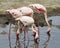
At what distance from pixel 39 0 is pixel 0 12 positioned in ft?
6.81

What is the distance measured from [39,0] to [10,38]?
4.51 m

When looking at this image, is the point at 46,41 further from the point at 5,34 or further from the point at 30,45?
the point at 5,34

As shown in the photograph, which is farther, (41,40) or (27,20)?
(41,40)

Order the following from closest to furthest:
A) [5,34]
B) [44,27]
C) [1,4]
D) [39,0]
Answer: [5,34] → [44,27] → [1,4] → [39,0]

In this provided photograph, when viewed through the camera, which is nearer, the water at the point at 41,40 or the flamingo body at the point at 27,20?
the flamingo body at the point at 27,20

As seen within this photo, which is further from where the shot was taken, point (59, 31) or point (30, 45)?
point (59, 31)

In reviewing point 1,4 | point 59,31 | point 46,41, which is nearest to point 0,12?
point 1,4

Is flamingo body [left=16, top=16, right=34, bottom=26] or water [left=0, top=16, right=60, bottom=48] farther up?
flamingo body [left=16, top=16, right=34, bottom=26]

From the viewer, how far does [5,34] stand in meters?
7.48

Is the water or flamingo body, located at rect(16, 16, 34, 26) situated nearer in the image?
flamingo body, located at rect(16, 16, 34, 26)

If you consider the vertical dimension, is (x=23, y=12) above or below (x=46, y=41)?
above

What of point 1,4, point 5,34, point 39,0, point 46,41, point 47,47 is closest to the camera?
point 47,47

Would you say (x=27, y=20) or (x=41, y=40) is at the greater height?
(x=27, y=20)

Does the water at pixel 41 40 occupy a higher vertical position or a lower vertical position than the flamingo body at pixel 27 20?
lower
